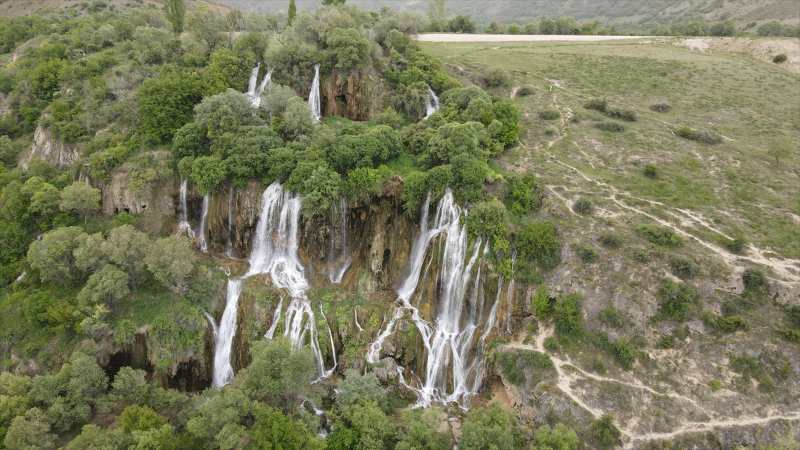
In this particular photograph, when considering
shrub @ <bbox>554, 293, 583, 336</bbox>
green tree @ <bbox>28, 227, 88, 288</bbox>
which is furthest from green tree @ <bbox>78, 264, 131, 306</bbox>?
shrub @ <bbox>554, 293, 583, 336</bbox>

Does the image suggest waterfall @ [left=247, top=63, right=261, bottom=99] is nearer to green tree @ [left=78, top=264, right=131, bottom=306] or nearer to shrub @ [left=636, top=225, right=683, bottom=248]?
green tree @ [left=78, top=264, right=131, bottom=306]

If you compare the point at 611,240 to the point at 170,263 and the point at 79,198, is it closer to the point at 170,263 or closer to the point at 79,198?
the point at 170,263

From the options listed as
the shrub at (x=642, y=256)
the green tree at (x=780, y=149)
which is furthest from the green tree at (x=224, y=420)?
the green tree at (x=780, y=149)

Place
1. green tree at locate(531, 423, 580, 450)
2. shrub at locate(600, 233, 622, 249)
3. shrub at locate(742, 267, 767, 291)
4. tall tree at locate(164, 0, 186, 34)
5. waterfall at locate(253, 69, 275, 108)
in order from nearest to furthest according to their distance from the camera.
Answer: green tree at locate(531, 423, 580, 450)
shrub at locate(742, 267, 767, 291)
shrub at locate(600, 233, 622, 249)
waterfall at locate(253, 69, 275, 108)
tall tree at locate(164, 0, 186, 34)

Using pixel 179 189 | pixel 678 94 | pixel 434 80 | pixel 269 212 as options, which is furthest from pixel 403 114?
pixel 678 94

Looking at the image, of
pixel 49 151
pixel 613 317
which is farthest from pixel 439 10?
pixel 613 317

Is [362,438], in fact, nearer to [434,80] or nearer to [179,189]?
[179,189]

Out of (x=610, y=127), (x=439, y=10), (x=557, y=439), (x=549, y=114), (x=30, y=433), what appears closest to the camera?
(x=557, y=439)
